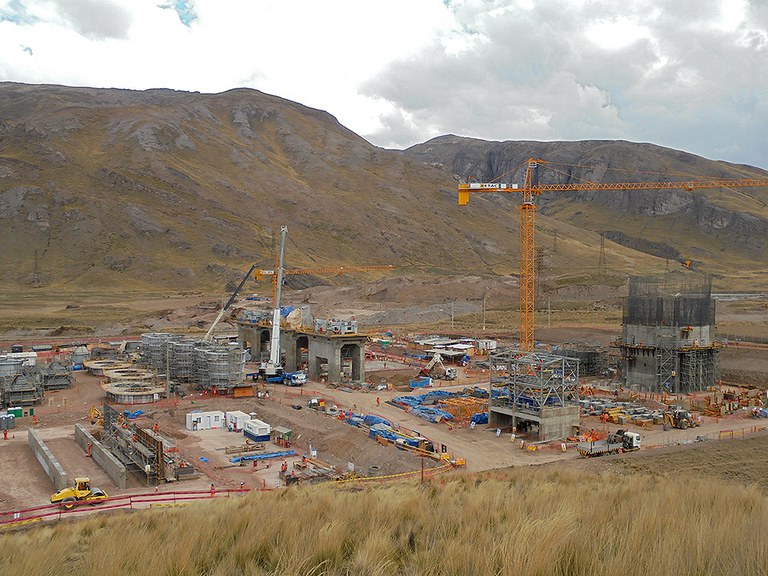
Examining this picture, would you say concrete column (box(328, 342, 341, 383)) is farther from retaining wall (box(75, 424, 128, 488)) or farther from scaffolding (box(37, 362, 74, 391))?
retaining wall (box(75, 424, 128, 488))

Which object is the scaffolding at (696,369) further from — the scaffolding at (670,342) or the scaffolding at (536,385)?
the scaffolding at (536,385)

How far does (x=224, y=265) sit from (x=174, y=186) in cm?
3695

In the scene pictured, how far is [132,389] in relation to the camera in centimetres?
4434

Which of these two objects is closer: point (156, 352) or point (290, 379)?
point (290, 379)

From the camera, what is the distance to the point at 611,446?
30.0 meters

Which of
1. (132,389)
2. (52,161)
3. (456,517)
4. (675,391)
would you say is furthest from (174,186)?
(456,517)

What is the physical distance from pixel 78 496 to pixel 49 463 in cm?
504

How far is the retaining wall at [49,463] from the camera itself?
24.9 meters

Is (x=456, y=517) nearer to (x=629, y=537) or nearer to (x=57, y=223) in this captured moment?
(x=629, y=537)

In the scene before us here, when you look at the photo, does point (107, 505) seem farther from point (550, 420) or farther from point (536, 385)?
point (536, 385)

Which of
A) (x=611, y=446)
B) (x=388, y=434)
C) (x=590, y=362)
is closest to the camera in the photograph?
(x=611, y=446)

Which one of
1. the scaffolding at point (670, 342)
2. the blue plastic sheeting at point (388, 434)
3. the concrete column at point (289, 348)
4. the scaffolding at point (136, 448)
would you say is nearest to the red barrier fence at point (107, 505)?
the scaffolding at point (136, 448)

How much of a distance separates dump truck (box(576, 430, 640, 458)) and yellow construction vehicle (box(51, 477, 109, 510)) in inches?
791

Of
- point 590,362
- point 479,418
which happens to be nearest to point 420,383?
point 479,418
